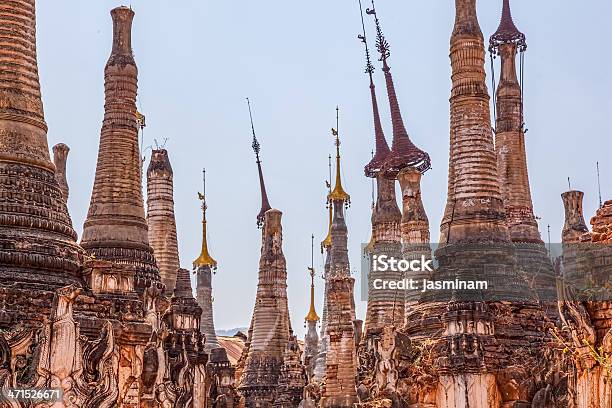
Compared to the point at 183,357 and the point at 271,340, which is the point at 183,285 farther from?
the point at 271,340

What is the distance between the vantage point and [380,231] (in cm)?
3484

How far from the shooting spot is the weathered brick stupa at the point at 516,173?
93.6 feet

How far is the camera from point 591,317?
48.9ft

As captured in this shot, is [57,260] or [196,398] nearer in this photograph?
[57,260]

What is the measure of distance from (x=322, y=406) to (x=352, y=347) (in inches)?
67.7

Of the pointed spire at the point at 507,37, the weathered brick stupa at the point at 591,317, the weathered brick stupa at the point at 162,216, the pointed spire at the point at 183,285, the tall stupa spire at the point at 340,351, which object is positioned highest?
the pointed spire at the point at 507,37

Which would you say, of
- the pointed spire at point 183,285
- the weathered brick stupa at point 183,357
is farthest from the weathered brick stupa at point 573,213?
the weathered brick stupa at point 183,357

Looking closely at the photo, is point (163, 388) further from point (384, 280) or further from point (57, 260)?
point (384, 280)

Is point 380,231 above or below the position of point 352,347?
above

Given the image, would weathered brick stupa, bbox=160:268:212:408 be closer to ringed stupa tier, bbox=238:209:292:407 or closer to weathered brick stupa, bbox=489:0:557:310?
weathered brick stupa, bbox=489:0:557:310

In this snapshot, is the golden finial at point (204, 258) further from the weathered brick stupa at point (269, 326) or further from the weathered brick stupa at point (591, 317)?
the weathered brick stupa at point (591, 317)

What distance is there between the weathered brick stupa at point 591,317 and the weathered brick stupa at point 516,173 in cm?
1192

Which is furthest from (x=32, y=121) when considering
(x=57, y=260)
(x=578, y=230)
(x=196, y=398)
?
(x=578, y=230)

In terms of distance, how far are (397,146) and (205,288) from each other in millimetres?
10987
